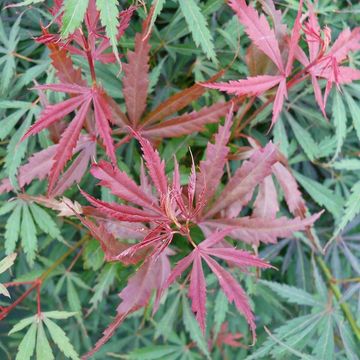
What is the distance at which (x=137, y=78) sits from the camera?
863mm

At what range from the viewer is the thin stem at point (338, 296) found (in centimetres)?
104

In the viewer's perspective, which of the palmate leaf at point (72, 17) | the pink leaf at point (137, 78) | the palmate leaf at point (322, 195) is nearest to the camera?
the palmate leaf at point (72, 17)

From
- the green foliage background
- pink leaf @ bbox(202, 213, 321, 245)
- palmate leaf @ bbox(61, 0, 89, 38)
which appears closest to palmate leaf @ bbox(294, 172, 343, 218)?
the green foliage background

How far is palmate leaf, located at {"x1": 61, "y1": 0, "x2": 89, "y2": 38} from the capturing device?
639 mm

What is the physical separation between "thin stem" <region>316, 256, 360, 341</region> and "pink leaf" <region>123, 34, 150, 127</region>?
0.60 meters

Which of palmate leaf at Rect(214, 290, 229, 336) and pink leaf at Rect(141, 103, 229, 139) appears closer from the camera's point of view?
pink leaf at Rect(141, 103, 229, 139)

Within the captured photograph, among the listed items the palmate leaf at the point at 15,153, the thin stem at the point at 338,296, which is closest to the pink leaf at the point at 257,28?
the palmate leaf at the point at 15,153

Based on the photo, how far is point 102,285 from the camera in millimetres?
1012

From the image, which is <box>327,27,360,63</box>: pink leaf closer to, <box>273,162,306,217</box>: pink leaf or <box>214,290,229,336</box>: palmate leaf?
<box>273,162,306,217</box>: pink leaf

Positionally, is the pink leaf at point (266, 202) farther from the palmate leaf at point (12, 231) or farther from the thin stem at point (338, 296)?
the palmate leaf at point (12, 231)

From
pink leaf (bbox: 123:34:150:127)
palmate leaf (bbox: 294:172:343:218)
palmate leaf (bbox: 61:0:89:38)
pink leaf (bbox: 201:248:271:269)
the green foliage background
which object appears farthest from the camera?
palmate leaf (bbox: 294:172:343:218)

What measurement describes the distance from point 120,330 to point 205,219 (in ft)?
1.83

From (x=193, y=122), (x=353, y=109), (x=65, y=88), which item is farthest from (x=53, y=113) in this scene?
(x=353, y=109)

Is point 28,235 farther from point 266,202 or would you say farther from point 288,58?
point 288,58
